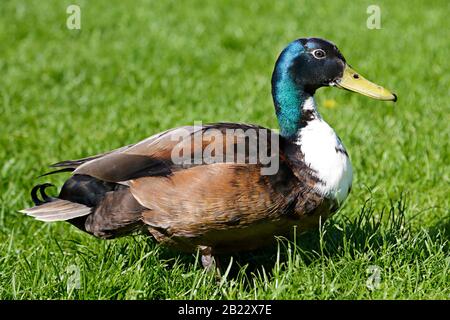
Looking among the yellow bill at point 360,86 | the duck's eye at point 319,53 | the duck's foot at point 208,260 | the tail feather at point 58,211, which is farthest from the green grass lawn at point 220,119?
the duck's eye at point 319,53

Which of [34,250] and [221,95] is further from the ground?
[221,95]

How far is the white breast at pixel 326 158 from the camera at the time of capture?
357 centimetres

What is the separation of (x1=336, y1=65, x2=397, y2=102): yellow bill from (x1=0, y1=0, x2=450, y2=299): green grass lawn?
57 cm

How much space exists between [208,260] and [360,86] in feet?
3.49

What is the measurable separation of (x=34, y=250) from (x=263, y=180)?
4.07 ft

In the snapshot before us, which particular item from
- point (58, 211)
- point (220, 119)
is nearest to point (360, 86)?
point (58, 211)

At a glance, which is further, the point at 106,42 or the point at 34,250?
the point at 106,42

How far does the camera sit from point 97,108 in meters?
6.47

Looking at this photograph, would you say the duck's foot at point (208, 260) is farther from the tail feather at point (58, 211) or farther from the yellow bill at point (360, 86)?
the yellow bill at point (360, 86)

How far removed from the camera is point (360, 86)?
381cm

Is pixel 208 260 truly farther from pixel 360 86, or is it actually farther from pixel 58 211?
pixel 360 86
